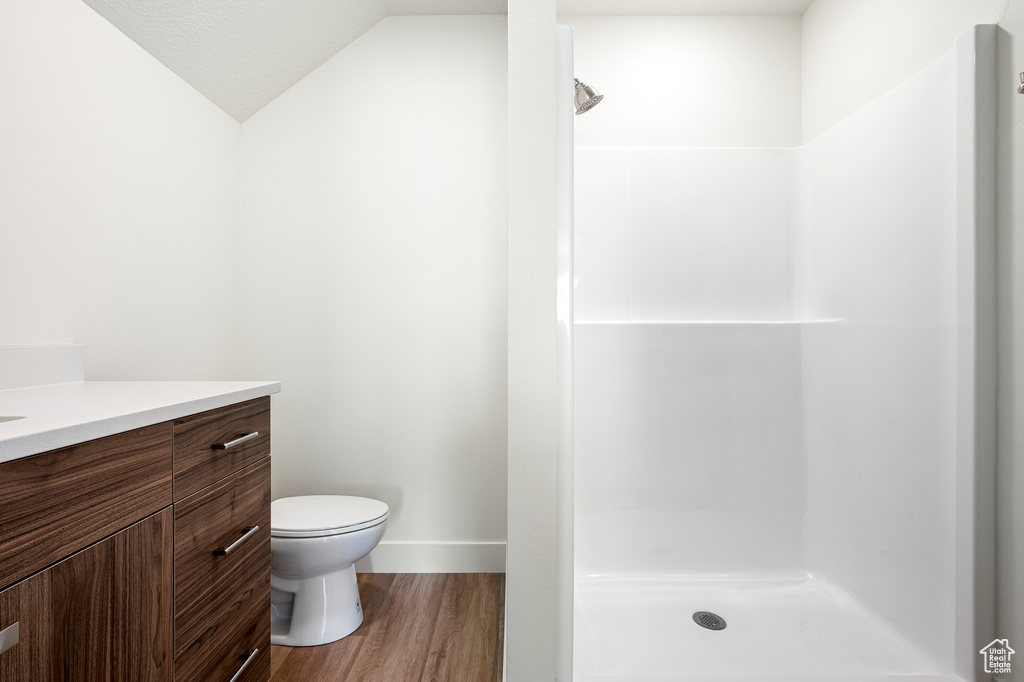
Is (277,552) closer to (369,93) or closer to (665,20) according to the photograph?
(369,93)

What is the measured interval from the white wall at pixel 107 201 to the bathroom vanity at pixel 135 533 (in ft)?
0.82

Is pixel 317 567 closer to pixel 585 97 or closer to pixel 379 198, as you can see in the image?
pixel 379 198

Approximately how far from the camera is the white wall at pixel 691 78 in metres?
2.08

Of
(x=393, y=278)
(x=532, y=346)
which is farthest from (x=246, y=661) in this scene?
(x=393, y=278)

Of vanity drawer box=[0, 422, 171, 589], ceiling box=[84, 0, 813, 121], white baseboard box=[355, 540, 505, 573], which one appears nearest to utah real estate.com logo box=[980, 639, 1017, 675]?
white baseboard box=[355, 540, 505, 573]

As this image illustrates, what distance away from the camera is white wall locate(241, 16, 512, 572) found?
7.30 ft

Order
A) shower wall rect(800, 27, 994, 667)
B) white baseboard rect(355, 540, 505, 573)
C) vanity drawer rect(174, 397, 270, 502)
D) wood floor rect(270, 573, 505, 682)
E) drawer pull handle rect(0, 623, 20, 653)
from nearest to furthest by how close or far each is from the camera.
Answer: drawer pull handle rect(0, 623, 20, 653) < vanity drawer rect(174, 397, 270, 502) < shower wall rect(800, 27, 994, 667) < wood floor rect(270, 573, 505, 682) < white baseboard rect(355, 540, 505, 573)

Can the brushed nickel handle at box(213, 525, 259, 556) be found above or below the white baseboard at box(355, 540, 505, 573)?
above

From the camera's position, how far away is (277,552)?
1619 millimetres

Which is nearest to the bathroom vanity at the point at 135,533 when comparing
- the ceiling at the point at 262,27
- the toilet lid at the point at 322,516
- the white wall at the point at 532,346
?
the toilet lid at the point at 322,516

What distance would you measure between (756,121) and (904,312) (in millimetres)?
939

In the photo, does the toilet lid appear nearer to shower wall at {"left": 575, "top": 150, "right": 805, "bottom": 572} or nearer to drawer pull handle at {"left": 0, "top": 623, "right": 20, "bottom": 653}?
shower wall at {"left": 575, "top": 150, "right": 805, "bottom": 572}

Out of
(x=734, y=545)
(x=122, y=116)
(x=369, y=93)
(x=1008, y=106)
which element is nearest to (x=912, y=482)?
(x=734, y=545)

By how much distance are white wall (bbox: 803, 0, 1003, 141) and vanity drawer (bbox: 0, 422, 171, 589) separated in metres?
2.06
